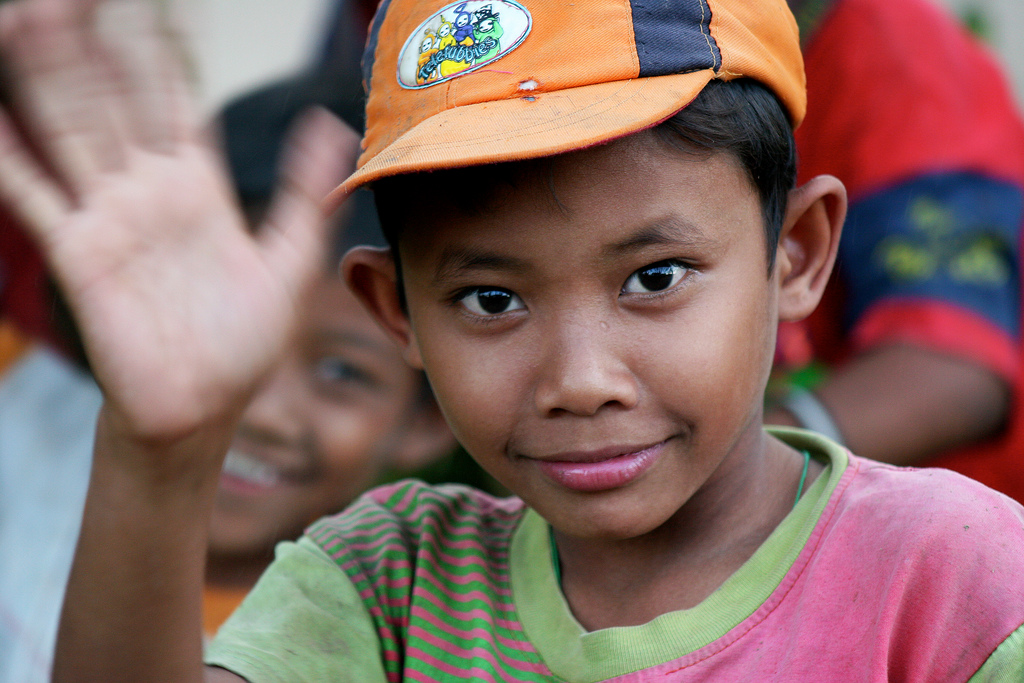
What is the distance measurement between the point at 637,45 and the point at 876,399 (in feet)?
3.97

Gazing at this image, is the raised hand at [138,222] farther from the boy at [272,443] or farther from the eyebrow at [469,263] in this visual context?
the boy at [272,443]

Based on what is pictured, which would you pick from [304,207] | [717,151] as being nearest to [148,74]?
[304,207]

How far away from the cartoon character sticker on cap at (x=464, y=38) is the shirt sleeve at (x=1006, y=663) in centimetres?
88

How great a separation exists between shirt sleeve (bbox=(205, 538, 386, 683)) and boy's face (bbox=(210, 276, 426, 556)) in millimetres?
1104

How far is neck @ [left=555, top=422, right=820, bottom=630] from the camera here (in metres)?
1.47

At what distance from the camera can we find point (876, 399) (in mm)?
2246

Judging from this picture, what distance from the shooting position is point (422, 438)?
295 centimetres

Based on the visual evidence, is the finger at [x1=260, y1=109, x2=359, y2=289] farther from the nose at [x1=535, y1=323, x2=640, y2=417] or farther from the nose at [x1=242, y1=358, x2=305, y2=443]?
the nose at [x1=242, y1=358, x2=305, y2=443]

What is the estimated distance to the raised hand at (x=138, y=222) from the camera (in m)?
1.06

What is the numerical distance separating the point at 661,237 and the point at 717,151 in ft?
0.47

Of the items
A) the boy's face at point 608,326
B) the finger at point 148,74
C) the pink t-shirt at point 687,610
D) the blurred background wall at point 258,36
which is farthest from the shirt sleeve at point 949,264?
the blurred background wall at point 258,36

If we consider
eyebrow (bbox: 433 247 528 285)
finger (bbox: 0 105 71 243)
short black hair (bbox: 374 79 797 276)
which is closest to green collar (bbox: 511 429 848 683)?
short black hair (bbox: 374 79 797 276)

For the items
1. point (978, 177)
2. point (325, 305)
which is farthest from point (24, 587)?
point (978, 177)

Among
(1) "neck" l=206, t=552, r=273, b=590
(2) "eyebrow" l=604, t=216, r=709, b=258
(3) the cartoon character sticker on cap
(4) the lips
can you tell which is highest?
(3) the cartoon character sticker on cap
